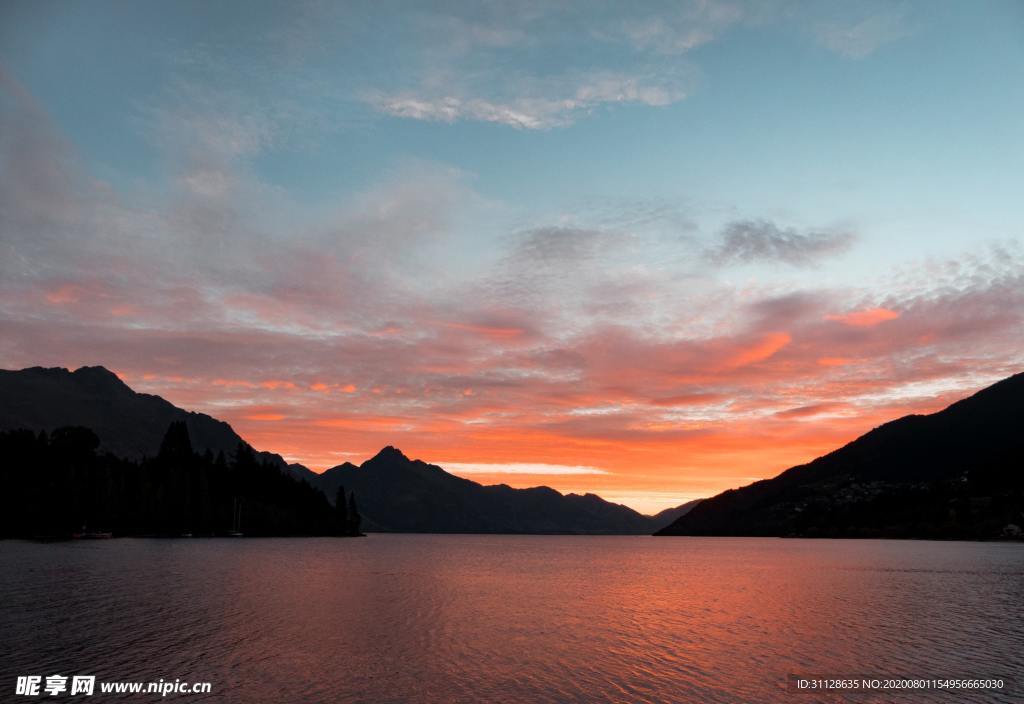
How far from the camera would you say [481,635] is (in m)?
67.8

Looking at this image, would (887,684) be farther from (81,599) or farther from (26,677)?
(81,599)

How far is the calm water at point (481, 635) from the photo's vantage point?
47094 mm

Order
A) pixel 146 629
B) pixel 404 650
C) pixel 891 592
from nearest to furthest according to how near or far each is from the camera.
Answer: pixel 404 650
pixel 146 629
pixel 891 592

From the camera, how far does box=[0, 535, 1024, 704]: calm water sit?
4709cm

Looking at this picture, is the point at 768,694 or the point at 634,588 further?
the point at 634,588

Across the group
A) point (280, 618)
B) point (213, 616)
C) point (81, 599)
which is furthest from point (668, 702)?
point (81, 599)

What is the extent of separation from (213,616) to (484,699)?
45460 millimetres

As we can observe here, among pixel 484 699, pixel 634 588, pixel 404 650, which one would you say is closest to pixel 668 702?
pixel 484 699

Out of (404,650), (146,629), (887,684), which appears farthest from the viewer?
(146,629)

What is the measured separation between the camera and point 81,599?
268 feet

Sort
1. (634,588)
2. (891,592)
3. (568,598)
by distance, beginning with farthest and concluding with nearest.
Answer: (634,588), (891,592), (568,598)

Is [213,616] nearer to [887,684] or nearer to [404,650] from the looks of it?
[404,650]

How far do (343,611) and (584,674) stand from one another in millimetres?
43269

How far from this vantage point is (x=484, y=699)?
43938mm
